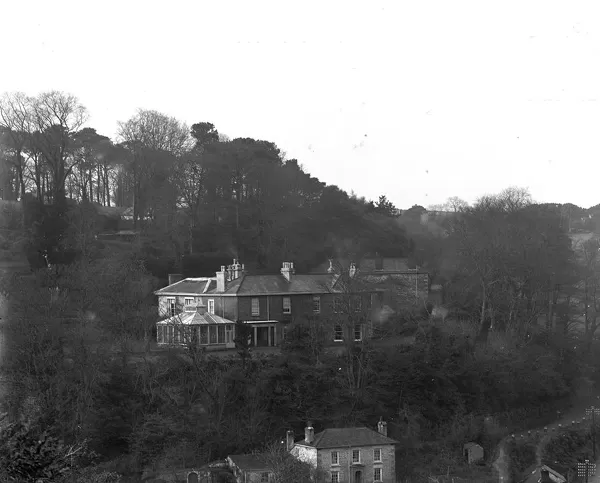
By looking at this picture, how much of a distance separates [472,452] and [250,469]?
5.92 metres

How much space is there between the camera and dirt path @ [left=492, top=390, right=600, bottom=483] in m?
23.2

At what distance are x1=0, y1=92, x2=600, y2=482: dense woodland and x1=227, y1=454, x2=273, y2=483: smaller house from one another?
0.95 m

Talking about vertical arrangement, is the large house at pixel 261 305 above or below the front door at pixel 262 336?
above

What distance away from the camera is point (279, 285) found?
3005 cm

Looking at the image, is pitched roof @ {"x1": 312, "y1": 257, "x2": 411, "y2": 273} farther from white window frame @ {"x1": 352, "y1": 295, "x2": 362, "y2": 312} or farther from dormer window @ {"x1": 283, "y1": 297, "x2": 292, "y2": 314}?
white window frame @ {"x1": 352, "y1": 295, "x2": 362, "y2": 312}

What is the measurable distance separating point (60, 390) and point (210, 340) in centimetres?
571

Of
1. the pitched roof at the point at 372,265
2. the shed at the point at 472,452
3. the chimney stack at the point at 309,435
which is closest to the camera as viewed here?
the chimney stack at the point at 309,435

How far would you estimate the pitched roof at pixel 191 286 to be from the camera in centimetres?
2983

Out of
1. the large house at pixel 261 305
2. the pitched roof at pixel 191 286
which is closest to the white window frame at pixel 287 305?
the large house at pixel 261 305

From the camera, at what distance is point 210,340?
2755 centimetres

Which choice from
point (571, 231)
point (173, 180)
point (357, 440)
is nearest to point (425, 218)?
point (571, 231)

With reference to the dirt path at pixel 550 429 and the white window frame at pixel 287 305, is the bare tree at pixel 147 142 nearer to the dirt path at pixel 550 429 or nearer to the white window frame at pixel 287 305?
the white window frame at pixel 287 305

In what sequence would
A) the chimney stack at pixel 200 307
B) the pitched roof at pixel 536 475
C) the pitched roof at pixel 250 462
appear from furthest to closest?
the chimney stack at pixel 200 307 < the pitched roof at pixel 536 475 < the pitched roof at pixel 250 462

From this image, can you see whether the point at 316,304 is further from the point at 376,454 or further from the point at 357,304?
the point at 376,454
